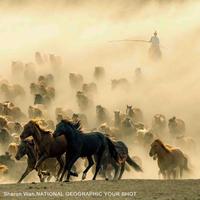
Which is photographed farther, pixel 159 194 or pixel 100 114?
pixel 100 114

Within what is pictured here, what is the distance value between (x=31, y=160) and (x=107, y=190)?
642 cm

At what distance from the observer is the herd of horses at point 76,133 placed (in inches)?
1022

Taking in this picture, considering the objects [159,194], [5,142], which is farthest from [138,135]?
[159,194]

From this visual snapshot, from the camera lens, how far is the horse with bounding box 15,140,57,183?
26981mm

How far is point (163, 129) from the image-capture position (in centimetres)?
5975

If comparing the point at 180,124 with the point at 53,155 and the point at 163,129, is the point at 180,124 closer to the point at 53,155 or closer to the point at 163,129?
the point at 163,129

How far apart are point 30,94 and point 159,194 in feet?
180

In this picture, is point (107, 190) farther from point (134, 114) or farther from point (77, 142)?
point (134, 114)

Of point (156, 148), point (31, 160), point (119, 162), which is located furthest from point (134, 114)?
point (31, 160)

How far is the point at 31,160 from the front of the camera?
90.3 ft

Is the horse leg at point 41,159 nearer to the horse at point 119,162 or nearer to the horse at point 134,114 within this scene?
the horse at point 119,162

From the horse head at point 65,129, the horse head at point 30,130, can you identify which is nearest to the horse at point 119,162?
the horse head at point 65,129

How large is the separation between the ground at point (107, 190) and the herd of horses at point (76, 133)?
2.49m

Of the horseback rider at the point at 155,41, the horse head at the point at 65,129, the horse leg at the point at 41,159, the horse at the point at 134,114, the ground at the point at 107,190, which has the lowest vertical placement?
the ground at the point at 107,190
